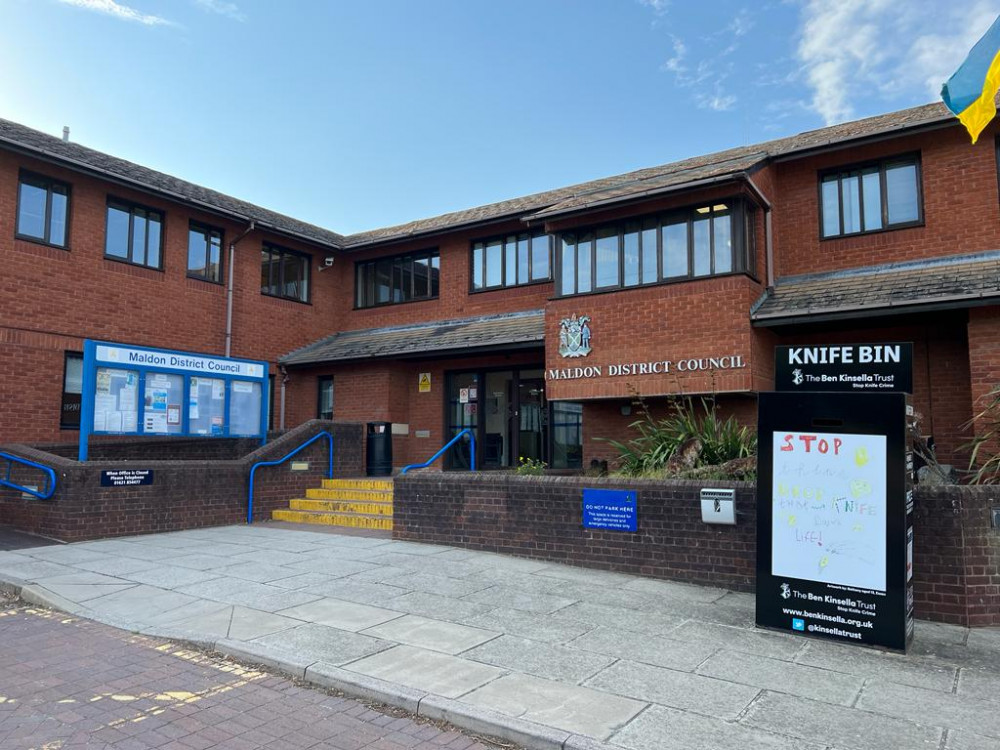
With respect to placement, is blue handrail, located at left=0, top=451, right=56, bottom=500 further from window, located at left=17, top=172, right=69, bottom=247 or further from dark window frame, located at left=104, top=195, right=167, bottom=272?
dark window frame, located at left=104, top=195, right=167, bottom=272

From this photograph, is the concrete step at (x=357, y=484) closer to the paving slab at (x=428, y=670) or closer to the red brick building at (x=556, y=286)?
the red brick building at (x=556, y=286)

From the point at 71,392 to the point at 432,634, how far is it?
37.4ft

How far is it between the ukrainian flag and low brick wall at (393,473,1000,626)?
13.7ft

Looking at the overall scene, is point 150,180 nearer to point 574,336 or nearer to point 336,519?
point 336,519

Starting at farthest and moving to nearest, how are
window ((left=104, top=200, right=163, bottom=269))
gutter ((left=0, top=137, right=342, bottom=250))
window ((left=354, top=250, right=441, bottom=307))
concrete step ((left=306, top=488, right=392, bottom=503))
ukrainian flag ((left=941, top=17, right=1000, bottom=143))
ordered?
1. window ((left=354, top=250, right=441, bottom=307))
2. window ((left=104, top=200, right=163, bottom=269))
3. gutter ((left=0, top=137, right=342, bottom=250))
4. concrete step ((left=306, top=488, right=392, bottom=503))
5. ukrainian flag ((left=941, top=17, right=1000, bottom=143))

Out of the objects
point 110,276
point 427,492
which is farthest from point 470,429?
point 110,276

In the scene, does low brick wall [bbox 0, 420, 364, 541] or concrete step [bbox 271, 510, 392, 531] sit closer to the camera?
low brick wall [bbox 0, 420, 364, 541]

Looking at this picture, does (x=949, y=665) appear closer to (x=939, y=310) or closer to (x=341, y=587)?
(x=341, y=587)

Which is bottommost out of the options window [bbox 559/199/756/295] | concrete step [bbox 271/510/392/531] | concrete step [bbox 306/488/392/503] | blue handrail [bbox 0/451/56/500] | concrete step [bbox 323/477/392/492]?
concrete step [bbox 271/510/392/531]

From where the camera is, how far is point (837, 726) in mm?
4273

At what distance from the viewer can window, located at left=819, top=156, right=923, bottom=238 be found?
40.4 feet

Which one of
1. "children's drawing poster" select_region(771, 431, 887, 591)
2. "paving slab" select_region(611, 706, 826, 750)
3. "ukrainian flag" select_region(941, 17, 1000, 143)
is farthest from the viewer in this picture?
"ukrainian flag" select_region(941, 17, 1000, 143)

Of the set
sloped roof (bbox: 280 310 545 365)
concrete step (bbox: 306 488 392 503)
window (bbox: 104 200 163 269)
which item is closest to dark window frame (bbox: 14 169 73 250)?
window (bbox: 104 200 163 269)

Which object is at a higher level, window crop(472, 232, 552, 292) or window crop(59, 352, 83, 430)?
window crop(472, 232, 552, 292)
